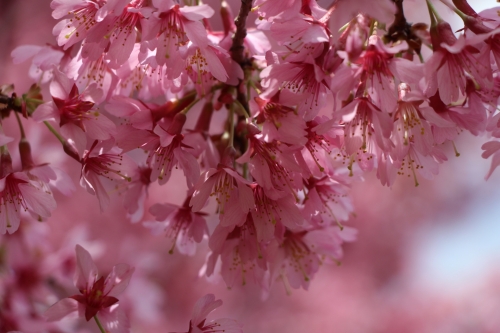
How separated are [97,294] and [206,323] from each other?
0.23 m

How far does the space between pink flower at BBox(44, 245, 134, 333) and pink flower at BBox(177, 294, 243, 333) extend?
6.0 inches

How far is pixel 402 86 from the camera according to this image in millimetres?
903

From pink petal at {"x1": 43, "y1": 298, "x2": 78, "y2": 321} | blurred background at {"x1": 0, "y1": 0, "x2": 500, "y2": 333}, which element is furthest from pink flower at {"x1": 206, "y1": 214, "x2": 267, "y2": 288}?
blurred background at {"x1": 0, "y1": 0, "x2": 500, "y2": 333}

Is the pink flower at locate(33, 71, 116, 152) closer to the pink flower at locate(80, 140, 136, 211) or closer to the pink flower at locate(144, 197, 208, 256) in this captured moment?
the pink flower at locate(80, 140, 136, 211)

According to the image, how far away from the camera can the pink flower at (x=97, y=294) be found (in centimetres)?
98

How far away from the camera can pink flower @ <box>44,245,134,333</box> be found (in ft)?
3.23

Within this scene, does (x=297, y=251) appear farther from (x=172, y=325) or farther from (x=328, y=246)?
(x=172, y=325)

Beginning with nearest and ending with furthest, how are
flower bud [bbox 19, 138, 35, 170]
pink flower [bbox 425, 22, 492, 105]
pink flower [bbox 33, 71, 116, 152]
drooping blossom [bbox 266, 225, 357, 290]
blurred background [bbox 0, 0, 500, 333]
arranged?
1. pink flower [bbox 425, 22, 492, 105]
2. pink flower [bbox 33, 71, 116, 152]
3. flower bud [bbox 19, 138, 35, 170]
4. drooping blossom [bbox 266, 225, 357, 290]
5. blurred background [bbox 0, 0, 500, 333]

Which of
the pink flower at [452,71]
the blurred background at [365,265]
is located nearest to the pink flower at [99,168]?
the pink flower at [452,71]

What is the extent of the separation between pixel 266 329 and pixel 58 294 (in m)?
1.96

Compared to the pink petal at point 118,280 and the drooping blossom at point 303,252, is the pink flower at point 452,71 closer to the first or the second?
the drooping blossom at point 303,252

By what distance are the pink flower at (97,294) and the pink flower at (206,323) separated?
0.50ft

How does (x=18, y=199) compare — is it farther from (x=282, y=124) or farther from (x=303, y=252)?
(x=303, y=252)

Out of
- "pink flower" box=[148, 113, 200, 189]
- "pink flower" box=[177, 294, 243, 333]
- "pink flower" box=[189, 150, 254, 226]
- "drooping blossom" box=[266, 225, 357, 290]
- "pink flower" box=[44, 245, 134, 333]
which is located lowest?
"drooping blossom" box=[266, 225, 357, 290]
